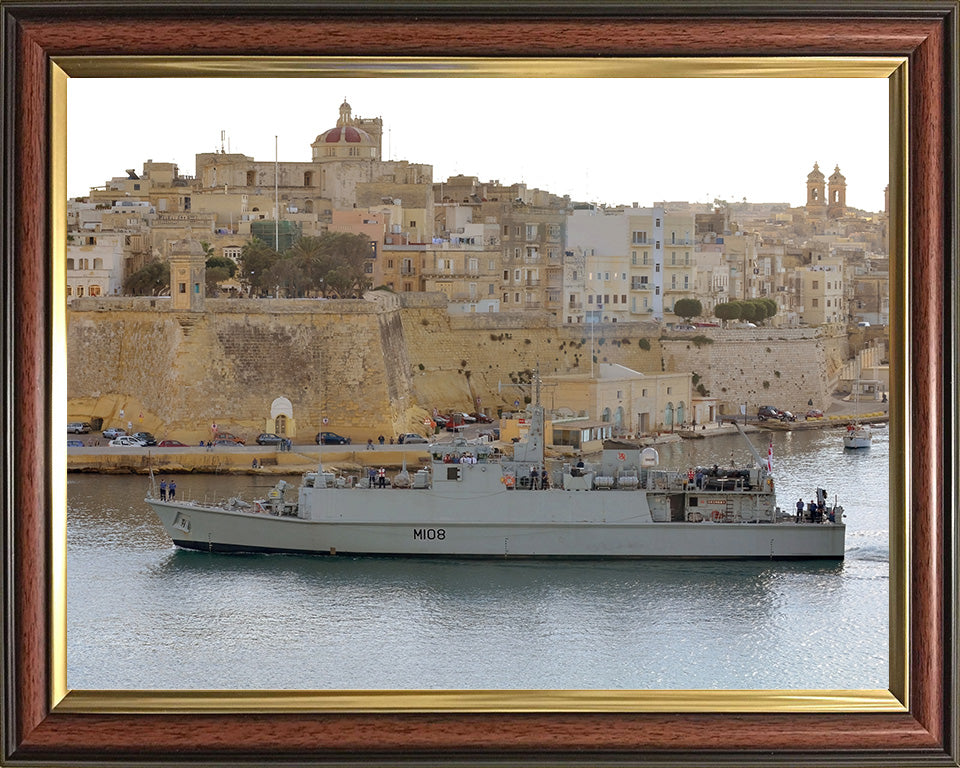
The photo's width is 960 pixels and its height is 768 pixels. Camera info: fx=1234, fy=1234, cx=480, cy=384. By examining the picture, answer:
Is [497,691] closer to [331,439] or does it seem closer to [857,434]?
[857,434]

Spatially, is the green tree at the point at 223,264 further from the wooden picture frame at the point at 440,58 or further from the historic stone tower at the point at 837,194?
the wooden picture frame at the point at 440,58

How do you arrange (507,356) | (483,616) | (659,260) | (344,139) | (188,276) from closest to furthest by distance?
(483,616), (344,139), (659,260), (507,356), (188,276)

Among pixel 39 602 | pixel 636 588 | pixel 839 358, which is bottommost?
pixel 636 588

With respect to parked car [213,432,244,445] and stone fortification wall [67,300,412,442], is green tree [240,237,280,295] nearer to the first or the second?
stone fortification wall [67,300,412,442]

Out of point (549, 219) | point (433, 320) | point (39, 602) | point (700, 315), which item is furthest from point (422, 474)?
point (39, 602)

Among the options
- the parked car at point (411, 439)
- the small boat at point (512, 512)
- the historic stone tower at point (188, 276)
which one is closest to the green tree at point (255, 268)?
the historic stone tower at point (188, 276)

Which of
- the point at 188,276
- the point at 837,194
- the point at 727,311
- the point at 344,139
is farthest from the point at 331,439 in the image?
the point at 837,194

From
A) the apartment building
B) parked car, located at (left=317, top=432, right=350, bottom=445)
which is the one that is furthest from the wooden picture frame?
parked car, located at (left=317, top=432, right=350, bottom=445)

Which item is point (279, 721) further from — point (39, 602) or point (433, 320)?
point (433, 320)
